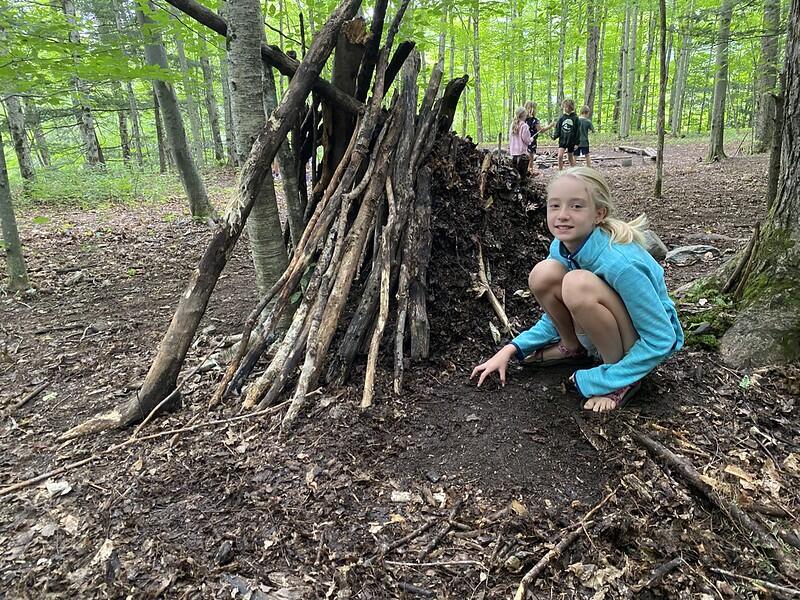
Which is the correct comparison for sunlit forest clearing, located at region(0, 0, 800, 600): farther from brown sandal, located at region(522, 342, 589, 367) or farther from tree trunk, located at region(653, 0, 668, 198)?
tree trunk, located at region(653, 0, 668, 198)

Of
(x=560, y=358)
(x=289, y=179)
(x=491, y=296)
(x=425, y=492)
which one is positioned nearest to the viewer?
(x=425, y=492)

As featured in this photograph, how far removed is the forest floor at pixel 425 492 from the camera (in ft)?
5.36

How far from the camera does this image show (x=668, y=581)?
154cm

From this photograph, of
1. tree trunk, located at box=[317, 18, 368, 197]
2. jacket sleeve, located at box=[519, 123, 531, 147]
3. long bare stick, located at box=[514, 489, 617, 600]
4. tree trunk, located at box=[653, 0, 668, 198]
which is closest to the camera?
long bare stick, located at box=[514, 489, 617, 600]

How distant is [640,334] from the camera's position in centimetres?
220

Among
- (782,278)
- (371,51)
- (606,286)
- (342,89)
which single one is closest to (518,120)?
(371,51)

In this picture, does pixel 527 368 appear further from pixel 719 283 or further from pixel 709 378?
pixel 719 283

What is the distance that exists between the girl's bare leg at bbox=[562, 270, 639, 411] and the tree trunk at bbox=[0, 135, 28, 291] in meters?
5.93

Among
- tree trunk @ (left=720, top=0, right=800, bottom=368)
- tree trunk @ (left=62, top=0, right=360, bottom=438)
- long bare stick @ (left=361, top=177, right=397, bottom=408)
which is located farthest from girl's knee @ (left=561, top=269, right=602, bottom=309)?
tree trunk @ (left=62, top=0, right=360, bottom=438)

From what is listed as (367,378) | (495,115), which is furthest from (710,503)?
(495,115)

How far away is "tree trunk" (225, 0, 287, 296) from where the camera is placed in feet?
10.1

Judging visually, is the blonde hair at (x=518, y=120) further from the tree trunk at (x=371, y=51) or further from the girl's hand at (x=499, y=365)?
the girl's hand at (x=499, y=365)

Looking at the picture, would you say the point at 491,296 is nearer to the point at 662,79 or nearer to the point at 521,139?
the point at 662,79

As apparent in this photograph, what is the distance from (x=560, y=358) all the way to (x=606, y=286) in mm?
671
